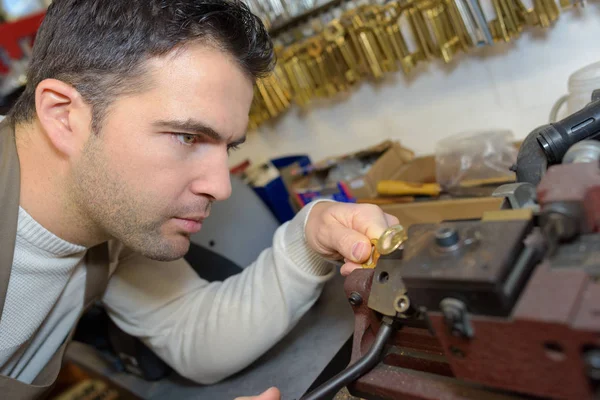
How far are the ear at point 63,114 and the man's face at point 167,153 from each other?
29 millimetres

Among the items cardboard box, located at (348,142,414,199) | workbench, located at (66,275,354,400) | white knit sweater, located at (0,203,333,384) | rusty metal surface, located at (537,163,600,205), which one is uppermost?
rusty metal surface, located at (537,163,600,205)

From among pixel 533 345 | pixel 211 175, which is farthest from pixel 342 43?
pixel 533 345

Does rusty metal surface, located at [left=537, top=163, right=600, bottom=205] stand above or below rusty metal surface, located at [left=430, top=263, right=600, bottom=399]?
above

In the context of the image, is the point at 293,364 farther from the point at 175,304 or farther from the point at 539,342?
the point at 539,342

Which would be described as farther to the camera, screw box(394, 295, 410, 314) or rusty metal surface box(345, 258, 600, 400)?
screw box(394, 295, 410, 314)

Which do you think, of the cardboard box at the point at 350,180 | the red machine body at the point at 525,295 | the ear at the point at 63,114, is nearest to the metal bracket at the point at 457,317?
the red machine body at the point at 525,295

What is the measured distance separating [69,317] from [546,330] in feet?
3.43

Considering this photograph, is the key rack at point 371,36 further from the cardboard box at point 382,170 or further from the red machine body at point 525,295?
the red machine body at point 525,295

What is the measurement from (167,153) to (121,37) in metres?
0.22

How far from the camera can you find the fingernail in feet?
2.52

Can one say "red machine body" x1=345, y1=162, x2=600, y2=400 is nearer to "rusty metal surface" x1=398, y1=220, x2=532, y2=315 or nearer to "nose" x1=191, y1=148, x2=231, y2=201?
"rusty metal surface" x1=398, y1=220, x2=532, y2=315

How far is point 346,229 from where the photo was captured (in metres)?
0.85

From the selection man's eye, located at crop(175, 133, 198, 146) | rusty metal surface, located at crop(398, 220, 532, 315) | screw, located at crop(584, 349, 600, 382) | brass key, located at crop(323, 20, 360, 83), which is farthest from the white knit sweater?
brass key, located at crop(323, 20, 360, 83)

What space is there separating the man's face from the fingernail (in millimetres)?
278
